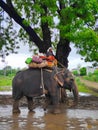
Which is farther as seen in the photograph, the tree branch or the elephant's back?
the tree branch

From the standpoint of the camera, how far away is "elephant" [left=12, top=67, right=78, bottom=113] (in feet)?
49.0

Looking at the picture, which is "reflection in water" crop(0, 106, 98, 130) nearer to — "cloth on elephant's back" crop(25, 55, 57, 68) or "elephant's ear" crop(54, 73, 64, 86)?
"elephant's ear" crop(54, 73, 64, 86)

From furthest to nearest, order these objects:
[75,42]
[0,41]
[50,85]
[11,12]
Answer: [0,41]
[11,12]
[75,42]
[50,85]

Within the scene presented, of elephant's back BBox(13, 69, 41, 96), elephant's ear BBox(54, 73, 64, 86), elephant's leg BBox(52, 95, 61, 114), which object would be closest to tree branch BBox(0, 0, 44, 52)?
elephant's back BBox(13, 69, 41, 96)

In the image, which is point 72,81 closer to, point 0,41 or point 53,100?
point 53,100

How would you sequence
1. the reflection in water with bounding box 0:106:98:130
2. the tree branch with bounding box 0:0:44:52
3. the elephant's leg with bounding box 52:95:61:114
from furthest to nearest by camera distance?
the tree branch with bounding box 0:0:44:52 < the elephant's leg with bounding box 52:95:61:114 < the reflection in water with bounding box 0:106:98:130

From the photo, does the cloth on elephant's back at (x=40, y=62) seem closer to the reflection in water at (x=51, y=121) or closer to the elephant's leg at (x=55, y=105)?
the elephant's leg at (x=55, y=105)

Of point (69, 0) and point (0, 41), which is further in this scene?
point (0, 41)

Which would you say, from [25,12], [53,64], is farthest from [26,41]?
[53,64]

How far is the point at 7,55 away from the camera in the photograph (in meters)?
25.8

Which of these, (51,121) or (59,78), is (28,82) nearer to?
(59,78)

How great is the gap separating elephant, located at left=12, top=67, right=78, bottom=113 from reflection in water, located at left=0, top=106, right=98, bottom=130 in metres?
0.62

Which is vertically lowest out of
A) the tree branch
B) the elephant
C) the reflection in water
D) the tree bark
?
the reflection in water

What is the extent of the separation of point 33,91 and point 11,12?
23.9 feet
